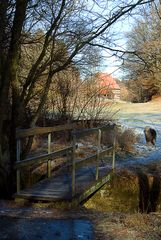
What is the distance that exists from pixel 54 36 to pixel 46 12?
65cm

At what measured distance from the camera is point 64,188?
9.47 metres

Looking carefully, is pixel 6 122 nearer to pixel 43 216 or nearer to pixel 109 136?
pixel 43 216

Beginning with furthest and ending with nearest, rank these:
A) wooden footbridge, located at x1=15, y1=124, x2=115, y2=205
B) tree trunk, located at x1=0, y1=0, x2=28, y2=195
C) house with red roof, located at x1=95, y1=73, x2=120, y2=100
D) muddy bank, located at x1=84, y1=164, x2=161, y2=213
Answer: house with red roof, located at x1=95, y1=73, x2=120, y2=100 < muddy bank, located at x1=84, y1=164, x2=161, y2=213 < tree trunk, located at x1=0, y1=0, x2=28, y2=195 < wooden footbridge, located at x1=15, y1=124, x2=115, y2=205

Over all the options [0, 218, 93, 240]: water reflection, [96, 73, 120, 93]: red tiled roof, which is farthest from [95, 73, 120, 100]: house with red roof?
[0, 218, 93, 240]: water reflection

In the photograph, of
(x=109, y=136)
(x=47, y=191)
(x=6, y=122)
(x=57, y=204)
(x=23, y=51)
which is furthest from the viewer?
(x=109, y=136)

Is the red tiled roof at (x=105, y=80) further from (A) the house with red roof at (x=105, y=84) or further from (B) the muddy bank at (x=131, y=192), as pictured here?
(B) the muddy bank at (x=131, y=192)

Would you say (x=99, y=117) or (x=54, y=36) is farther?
(x=99, y=117)

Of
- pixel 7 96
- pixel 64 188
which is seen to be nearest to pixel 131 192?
pixel 64 188

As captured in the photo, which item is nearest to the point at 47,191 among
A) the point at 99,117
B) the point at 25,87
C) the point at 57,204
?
the point at 57,204

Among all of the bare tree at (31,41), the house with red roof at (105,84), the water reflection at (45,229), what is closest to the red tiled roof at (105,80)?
the house with red roof at (105,84)

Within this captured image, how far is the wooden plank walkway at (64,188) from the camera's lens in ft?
28.3

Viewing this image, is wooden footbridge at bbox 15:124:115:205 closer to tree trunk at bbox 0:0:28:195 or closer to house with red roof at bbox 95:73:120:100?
tree trunk at bbox 0:0:28:195

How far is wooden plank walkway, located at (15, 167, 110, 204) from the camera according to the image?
8.62 meters

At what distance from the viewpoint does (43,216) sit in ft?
23.0
